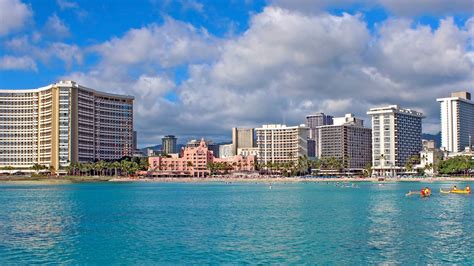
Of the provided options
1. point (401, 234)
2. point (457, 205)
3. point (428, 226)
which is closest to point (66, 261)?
point (401, 234)

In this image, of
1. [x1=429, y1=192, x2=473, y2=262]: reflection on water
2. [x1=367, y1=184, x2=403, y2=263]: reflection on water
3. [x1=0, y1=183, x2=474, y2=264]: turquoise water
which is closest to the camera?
[x1=0, y1=183, x2=474, y2=264]: turquoise water

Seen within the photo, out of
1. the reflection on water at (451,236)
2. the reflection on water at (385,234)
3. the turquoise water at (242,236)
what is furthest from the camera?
the reflection on water at (451,236)

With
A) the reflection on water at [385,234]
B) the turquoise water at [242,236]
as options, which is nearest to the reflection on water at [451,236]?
the turquoise water at [242,236]

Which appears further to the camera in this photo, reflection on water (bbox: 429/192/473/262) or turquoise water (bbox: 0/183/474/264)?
reflection on water (bbox: 429/192/473/262)

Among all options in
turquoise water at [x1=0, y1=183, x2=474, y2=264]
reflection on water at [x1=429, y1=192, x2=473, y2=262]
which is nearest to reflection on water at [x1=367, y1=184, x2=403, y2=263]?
turquoise water at [x1=0, y1=183, x2=474, y2=264]

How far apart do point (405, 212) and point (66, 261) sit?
47.7 m

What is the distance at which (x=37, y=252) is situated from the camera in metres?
42.9

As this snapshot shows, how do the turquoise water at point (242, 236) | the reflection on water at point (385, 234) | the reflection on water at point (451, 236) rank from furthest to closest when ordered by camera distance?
the reflection on water at point (451, 236)
the reflection on water at point (385, 234)
the turquoise water at point (242, 236)

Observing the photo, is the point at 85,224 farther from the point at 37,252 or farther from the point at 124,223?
the point at 37,252

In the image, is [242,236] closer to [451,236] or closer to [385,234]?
[385,234]

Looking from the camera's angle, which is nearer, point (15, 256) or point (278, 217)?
point (15, 256)

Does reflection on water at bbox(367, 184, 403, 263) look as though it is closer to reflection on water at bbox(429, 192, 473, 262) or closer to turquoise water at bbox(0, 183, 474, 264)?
turquoise water at bbox(0, 183, 474, 264)

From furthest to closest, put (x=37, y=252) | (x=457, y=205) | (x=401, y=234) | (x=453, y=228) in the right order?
1. (x=457, y=205)
2. (x=453, y=228)
3. (x=401, y=234)
4. (x=37, y=252)

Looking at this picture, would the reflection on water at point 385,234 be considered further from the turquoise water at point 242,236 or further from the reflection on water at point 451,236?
the reflection on water at point 451,236
